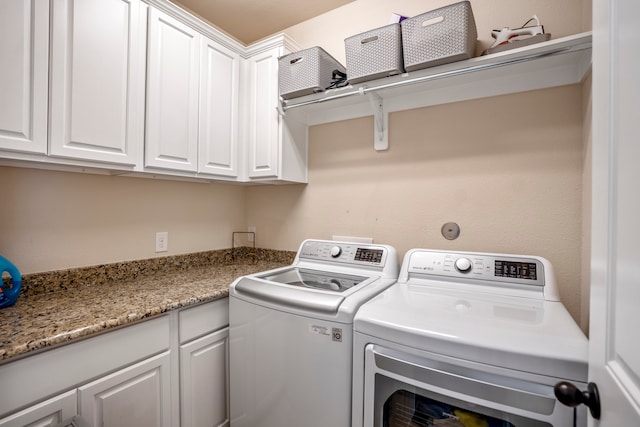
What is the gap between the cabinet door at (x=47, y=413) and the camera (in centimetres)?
86

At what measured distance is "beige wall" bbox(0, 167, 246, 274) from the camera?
51.2 inches

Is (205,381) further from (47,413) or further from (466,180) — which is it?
(466,180)

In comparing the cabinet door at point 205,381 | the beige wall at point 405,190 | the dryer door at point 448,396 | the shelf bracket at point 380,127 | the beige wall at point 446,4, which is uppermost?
the beige wall at point 446,4

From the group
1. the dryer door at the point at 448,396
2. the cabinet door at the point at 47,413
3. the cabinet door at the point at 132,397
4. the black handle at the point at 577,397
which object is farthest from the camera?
the cabinet door at the point at 132,397

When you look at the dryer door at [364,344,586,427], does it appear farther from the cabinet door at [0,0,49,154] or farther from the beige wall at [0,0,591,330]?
the cabinet door at [0,0,49,154]

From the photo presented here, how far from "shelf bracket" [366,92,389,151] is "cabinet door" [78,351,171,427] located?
1552mm

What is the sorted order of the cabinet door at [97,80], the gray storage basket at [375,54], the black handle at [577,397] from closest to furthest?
1. the black handle at [577,397]
2. the cabinet door at [97,80]
3. the gray storage basket at [375,54]

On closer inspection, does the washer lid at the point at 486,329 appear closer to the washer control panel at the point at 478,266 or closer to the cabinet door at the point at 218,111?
the washer control panel at the point at 478,266

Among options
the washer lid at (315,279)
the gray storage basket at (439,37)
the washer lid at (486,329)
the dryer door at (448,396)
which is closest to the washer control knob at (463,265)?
the washer lid at (486,329)

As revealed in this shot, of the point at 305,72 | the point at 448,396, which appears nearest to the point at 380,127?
the point at 305,72

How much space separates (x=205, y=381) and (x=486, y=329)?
4.22ft

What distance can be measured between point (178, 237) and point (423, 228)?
156 centimetres

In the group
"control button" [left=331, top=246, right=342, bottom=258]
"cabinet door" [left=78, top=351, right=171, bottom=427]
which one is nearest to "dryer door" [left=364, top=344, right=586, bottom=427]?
"control button" [left=331, top=246, right=342, bottom=258]

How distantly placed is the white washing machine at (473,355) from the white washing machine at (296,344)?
76 millimetres
